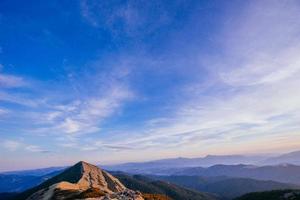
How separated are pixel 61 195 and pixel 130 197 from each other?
25.9 meters

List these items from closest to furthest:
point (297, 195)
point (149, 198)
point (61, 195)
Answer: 1. point (149, 198)
2. point (61, 195)
3. point (297, 195)

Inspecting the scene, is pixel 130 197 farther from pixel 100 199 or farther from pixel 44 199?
pixel 44 199

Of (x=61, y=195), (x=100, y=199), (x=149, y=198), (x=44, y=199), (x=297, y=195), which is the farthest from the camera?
(x=297, y=195)

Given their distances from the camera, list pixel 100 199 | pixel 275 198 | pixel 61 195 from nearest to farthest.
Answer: pixel 100 199
pixel 61 195
pixel 275 198

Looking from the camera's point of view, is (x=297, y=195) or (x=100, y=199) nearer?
(x=100, y=199)

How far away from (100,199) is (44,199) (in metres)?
34.6

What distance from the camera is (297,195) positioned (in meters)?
82.8

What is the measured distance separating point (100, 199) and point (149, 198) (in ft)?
46.5

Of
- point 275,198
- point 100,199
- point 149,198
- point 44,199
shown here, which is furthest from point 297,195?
point 44,199

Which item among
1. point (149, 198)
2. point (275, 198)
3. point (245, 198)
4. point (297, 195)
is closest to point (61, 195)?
point (149, 198)

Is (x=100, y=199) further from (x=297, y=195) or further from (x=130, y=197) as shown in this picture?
(x=297, y=195)

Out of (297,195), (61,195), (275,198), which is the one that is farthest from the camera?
(275,198)

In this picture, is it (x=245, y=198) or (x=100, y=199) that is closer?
(x=100, y=199)

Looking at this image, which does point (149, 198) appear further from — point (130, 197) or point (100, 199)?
point (100, 199)
